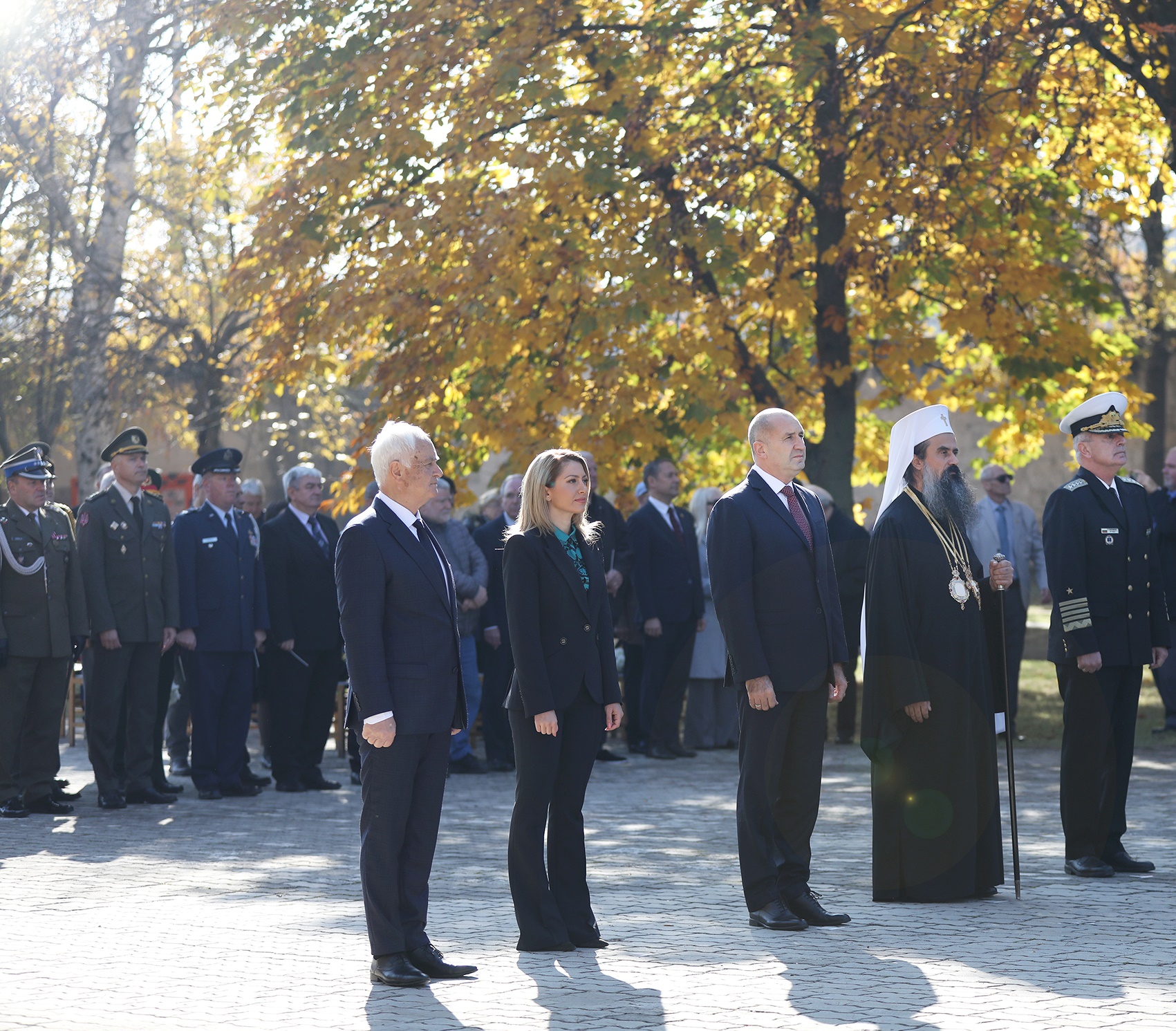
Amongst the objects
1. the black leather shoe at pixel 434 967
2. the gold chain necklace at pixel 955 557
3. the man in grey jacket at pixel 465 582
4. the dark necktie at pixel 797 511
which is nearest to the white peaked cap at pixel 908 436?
the gold chain necklace at pixel 955 557

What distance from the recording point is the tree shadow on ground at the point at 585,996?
5152 mm

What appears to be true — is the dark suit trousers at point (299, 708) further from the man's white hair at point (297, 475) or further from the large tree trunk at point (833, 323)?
the large tree trunk at point (833, 323)

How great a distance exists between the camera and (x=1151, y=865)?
313 inches

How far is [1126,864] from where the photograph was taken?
7.94 metres

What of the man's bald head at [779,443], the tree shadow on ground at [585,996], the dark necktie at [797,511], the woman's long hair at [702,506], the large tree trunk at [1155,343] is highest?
the large tree trunk at [1155,343]

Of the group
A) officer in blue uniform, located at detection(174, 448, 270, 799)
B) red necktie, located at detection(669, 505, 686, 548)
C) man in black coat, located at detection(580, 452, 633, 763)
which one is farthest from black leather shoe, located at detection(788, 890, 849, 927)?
red necktie, located at detection(669, 505, 686, 548)

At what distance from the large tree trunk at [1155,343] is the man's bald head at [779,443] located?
65.4 feet

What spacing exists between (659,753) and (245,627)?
3871 mm

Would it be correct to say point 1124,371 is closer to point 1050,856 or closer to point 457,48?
point 457,48

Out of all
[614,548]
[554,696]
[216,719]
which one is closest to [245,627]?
[216,719]

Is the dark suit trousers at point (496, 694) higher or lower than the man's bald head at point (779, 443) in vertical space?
lower

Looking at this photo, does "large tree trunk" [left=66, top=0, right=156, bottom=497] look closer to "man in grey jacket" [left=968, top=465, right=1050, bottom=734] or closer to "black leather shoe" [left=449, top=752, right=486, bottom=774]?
"black leather shoe" [left=449, top=752, right=486, bottom=774]

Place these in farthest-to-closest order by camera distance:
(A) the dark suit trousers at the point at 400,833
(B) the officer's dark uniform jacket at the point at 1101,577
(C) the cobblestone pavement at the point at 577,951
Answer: (B) the officer's dark uniform jacket at the point at 1101,577
(A) the dark suit trousers at the point at 400,833
(C) the cobblestone pavement at the point at 577,951

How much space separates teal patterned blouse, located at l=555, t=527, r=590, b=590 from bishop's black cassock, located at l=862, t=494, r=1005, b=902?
1.53 metres
